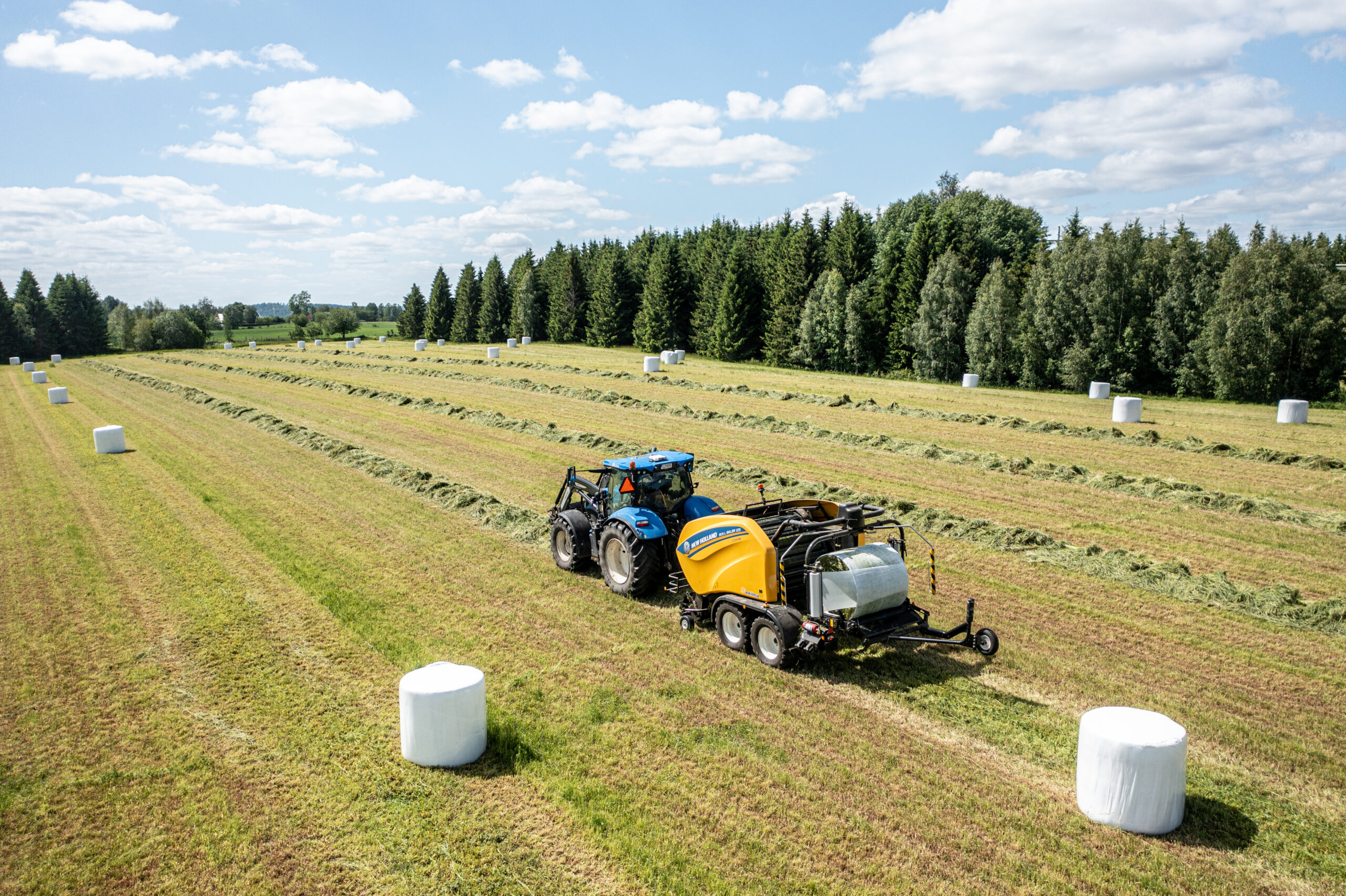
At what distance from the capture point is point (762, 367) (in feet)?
190

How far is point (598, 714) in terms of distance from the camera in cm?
849

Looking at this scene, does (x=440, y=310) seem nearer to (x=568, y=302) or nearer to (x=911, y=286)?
(x=568, y=302)

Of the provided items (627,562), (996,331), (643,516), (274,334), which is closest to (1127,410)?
(996,331)

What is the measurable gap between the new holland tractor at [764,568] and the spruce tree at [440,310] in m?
Answer: 96.7

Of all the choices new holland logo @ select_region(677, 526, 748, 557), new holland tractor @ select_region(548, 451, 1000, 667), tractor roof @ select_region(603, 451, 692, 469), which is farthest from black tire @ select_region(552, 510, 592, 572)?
new holland logo @ select_region(677, 526, 748, 557)

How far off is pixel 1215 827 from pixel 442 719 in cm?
685

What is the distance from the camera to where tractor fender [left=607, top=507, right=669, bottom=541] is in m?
11.5

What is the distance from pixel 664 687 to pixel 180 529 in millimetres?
12195

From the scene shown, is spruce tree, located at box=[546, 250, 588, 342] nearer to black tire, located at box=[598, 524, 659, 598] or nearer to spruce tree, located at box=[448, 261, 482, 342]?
spruce tree, located at box=[448, 261, 482, 342]

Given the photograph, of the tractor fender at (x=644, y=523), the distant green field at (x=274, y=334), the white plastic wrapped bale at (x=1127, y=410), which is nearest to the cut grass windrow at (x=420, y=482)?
the tractor fender at (x=644, y=523)

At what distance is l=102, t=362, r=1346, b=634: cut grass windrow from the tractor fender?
12.3 feet

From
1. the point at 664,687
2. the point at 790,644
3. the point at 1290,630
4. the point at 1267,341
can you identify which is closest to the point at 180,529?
the point at 664,687

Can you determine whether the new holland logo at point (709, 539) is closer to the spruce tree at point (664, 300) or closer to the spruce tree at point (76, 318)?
the spruce tree at point (664, 300)

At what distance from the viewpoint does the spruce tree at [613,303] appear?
81938mm
